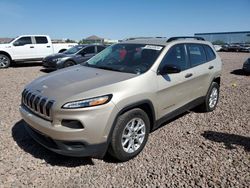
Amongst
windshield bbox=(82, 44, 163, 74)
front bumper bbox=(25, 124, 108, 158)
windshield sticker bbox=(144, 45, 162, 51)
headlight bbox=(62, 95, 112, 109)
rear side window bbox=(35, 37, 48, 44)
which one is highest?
windshield sticker bbox=(144, 45, 162, 51)

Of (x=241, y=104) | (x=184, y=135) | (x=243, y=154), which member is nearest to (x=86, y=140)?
(x=184, y=135)

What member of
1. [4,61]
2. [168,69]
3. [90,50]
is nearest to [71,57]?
[90,50]

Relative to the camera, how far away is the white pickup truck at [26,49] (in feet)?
42.7

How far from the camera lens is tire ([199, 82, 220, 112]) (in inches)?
205

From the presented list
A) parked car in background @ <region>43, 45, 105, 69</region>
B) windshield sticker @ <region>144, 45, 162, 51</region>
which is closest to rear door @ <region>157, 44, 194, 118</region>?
windshield sticker @ <region>144, 45, 162, 51</region>

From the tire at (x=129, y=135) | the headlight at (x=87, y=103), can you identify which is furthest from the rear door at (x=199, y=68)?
the headlight at (x=87, y=103)

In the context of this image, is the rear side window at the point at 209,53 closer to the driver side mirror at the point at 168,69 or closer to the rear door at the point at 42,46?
the driver side mirror at the point at 168,69

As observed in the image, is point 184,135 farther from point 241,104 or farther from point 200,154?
point 241,104

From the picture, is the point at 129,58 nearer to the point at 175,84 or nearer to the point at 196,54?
the point at 175,84

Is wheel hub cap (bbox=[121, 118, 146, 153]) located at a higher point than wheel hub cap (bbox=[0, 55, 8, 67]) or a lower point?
higher

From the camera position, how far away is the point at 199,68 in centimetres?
467

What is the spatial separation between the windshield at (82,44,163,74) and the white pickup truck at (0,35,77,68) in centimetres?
1058

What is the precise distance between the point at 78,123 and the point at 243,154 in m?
2.59

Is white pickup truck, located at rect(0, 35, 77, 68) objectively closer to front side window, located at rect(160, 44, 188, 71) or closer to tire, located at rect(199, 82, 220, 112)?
tire, located at rect(199, 82, 220, 112)
